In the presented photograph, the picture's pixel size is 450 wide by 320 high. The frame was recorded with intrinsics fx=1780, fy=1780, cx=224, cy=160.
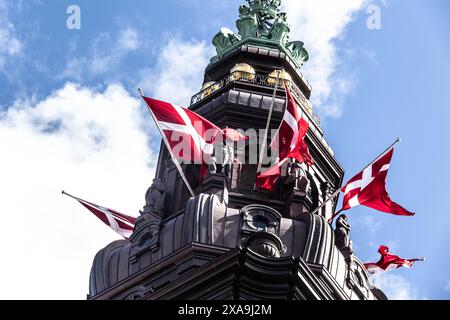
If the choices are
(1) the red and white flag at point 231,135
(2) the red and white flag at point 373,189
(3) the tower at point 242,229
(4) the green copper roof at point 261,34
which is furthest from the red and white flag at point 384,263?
(4) the green copper roof at point 261,34

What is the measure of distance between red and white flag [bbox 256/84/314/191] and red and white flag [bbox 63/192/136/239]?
637cm

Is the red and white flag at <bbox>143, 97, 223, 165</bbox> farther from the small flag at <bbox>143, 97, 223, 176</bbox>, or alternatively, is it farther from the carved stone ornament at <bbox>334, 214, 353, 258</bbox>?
the carved stone ornament at <bbox>334, 214, 353, 258</bbox>

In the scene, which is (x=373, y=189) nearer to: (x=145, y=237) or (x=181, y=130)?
(x=181, y=130)

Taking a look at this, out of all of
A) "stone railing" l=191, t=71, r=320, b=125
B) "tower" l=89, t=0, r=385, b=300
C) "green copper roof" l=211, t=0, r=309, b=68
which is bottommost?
"tower" l=89, t=0, r=385, b=300

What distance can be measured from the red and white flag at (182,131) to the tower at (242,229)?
4.51 feet

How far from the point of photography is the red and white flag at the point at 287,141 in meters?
79.9

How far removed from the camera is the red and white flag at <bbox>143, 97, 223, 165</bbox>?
3135 inches

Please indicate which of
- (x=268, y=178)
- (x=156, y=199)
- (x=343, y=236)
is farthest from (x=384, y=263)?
(x=156, y=199)

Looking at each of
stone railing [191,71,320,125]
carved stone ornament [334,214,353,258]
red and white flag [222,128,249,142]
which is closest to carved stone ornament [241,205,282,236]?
carved stone ornament [334,214,353,258]

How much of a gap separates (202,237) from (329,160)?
594 inches

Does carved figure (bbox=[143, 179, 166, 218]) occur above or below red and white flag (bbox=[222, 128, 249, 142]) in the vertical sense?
below

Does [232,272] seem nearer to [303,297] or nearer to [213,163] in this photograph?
[303,297]
